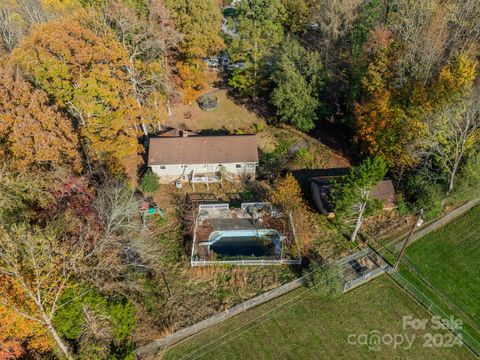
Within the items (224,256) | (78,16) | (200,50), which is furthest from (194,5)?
(224,256)

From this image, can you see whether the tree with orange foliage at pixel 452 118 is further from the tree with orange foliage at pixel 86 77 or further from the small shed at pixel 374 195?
the tree with orange foliage at pixel 86 77

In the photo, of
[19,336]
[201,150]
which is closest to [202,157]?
[201,150]

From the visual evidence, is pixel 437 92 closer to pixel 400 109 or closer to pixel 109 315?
pixel 400 109

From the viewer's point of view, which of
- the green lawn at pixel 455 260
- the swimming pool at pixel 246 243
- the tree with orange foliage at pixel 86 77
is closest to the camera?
the green lawn at pixel 455 260

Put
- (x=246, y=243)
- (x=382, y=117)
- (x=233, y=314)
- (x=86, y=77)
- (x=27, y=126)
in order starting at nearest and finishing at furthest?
1. (x=233, y=314)
2. (x=27, y=126)
3. (x=86, y=77)
4. (x=246, y=243)
5. (x=382, y=117)

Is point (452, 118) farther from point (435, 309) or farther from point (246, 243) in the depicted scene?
point (246, 243)

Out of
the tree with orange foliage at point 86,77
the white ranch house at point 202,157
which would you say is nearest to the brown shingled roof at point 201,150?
the white ranch house at point 202,157

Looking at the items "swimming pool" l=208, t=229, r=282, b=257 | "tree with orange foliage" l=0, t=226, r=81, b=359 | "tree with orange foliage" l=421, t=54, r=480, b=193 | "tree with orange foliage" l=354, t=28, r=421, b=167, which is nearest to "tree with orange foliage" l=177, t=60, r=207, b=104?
"tree with orange foliage" l=354, t=28, r=421, b=167
